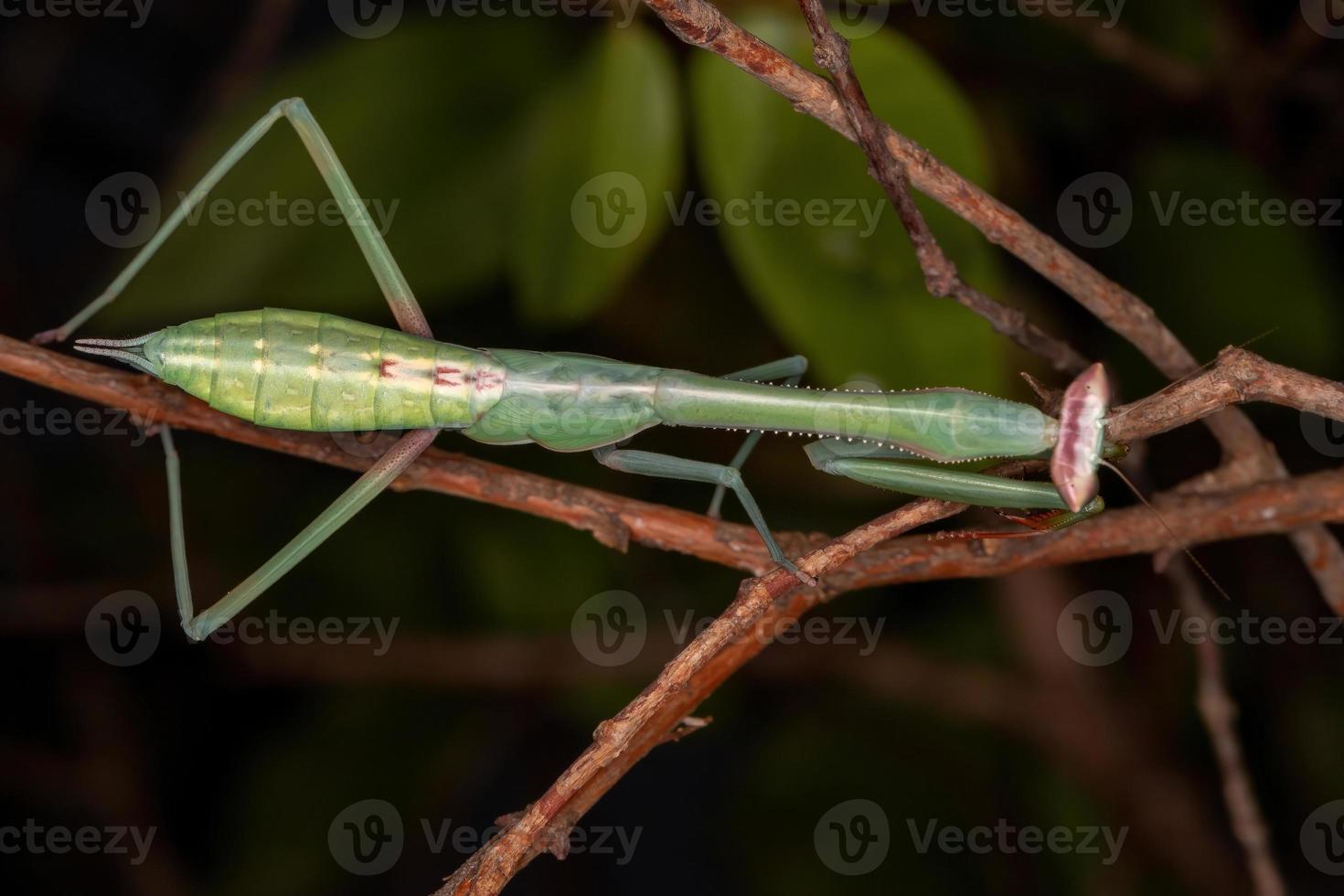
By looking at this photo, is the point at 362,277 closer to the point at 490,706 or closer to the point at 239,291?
the point at 239,291

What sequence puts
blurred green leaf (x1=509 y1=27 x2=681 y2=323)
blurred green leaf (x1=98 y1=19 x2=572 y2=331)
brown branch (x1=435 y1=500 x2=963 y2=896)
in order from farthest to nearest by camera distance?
blurred green leaf (x1=98 y1=19 x2=572 y2=331), blurred green leaf (x1=509 y1=27 x2=681 y2=323), brown branch (x1=435 y1=500 x2=963 y2=896)

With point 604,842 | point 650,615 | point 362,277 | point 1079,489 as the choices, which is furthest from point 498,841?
point 604,842
